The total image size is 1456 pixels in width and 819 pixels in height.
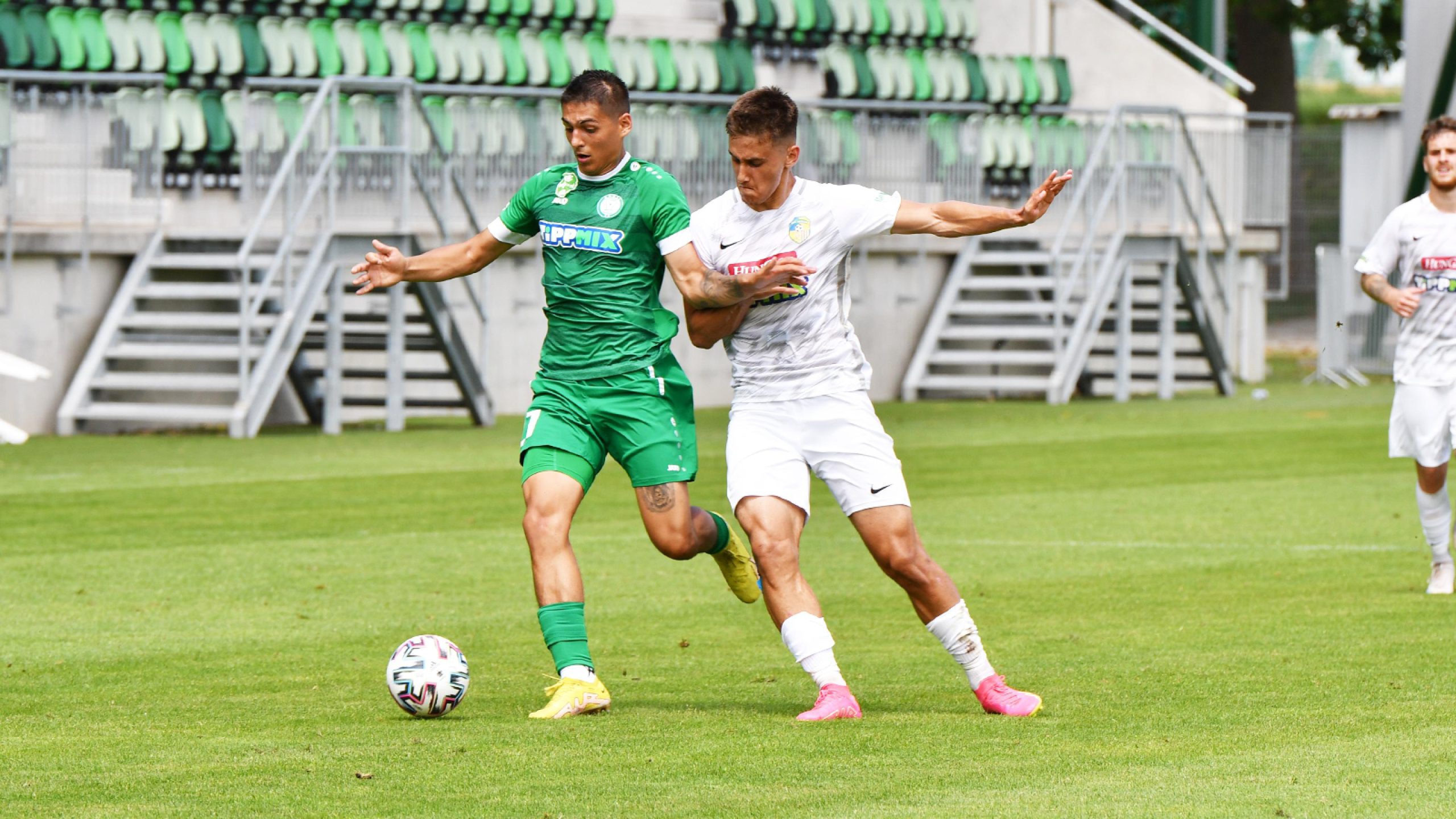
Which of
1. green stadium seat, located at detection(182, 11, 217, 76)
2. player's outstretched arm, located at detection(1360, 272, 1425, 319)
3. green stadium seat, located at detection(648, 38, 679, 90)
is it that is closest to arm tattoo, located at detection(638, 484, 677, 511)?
player's outstretched arm, located at detection(1360, 272, 1425, 319)

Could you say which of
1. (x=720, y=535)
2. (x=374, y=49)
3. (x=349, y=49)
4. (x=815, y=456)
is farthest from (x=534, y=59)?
(x=815, y=456)

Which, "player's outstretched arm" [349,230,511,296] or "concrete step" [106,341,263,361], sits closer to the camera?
"player's outstretched arm" [349,230,511,296]

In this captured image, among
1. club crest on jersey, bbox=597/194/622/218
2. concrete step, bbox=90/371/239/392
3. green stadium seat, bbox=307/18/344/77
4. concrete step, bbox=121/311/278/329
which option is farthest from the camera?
green stadium seat, bbox=307/18/344/77

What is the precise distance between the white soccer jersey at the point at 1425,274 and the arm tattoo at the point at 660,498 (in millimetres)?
4337

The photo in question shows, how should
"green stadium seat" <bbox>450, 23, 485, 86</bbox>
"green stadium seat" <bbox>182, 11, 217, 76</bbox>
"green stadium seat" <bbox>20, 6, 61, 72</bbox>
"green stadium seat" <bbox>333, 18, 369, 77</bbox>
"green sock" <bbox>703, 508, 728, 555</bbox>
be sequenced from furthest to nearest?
"green stadium seat" <bbox>450, 23, 485, 86</bbox> < "green stadium seat" <bbox>333, 18, 369, 77</bbox> < "green stadium seat" <bbox>182, 11, 217, 76</bbox> < "green stadium seat" <bbox>20, 6, 61, 72</bbox> < "green sock" <bbox>703, 508, 728, 555</bbox>

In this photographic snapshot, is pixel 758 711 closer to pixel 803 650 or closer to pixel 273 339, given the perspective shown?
pixel 803 650

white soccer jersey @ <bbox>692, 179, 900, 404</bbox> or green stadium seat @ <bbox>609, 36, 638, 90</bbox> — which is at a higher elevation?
green stadium seat @ <bbox>609, 36, 638, 90</bbox>

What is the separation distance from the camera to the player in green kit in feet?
24.2

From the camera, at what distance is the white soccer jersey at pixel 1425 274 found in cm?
1036

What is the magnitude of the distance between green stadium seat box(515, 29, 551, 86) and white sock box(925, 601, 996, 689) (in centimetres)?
2052

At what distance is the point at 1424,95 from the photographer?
2489 cm

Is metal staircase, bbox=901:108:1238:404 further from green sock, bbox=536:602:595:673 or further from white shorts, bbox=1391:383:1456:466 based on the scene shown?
green sock, bbox=536:602:595:673

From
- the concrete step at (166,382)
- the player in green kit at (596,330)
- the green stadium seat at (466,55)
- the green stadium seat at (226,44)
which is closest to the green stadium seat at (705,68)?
the green stadium seat at (466,55)

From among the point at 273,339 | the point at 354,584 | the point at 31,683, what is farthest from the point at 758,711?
the point at 273,339
